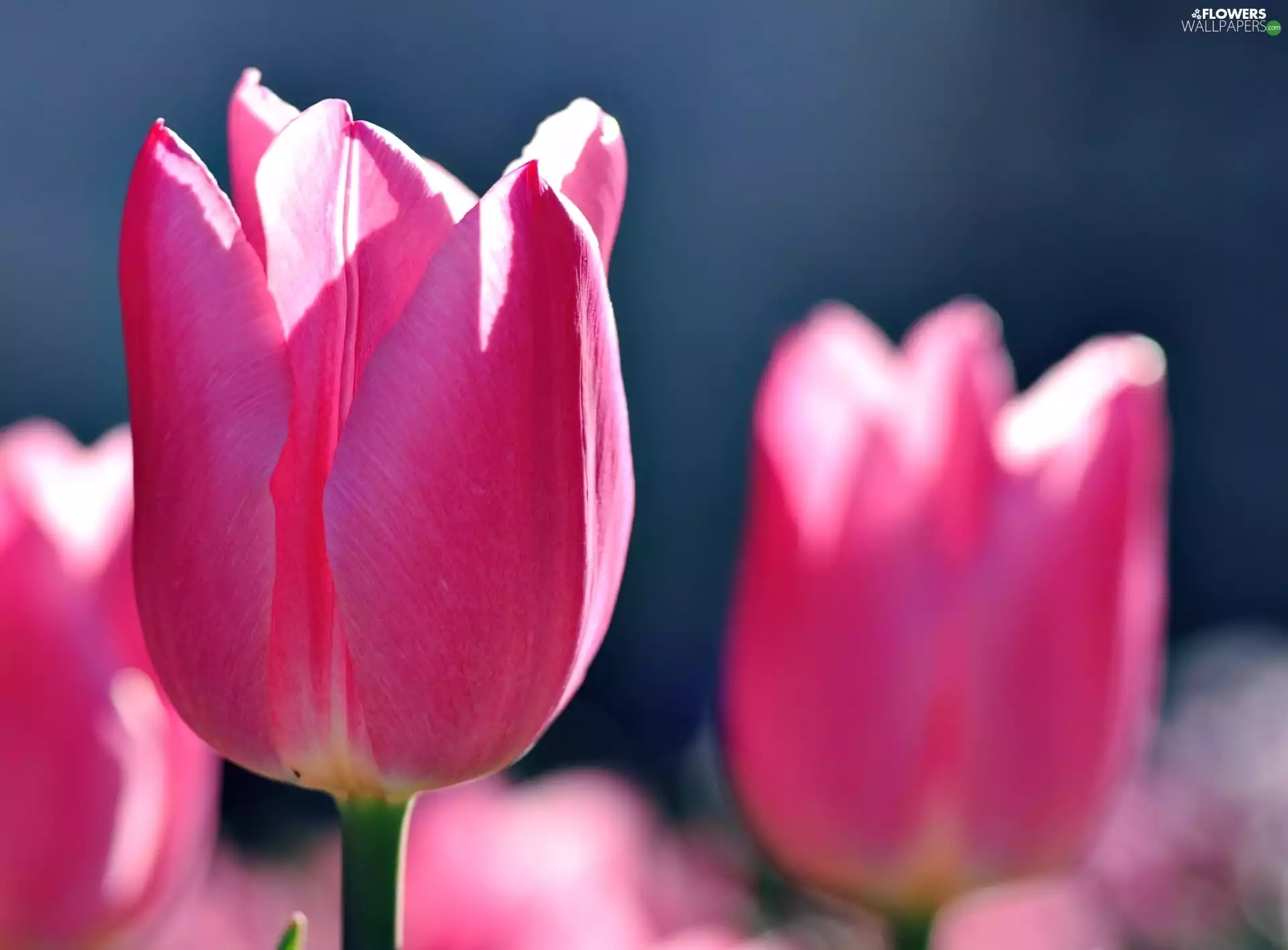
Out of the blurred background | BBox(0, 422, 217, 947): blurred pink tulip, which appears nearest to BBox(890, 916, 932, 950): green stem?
BBox(0, 422, 217, 947): blurred pink tulip

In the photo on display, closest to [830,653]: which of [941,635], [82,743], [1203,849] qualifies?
[941,635]

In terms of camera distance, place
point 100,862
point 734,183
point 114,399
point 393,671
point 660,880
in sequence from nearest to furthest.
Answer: point 393,671 → point 100,862 → point 660,880 → point 114,399 → point 734,183

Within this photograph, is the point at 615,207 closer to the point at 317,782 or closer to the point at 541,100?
the point at 317,782

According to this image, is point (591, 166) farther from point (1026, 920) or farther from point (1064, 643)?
point (1026, 920)

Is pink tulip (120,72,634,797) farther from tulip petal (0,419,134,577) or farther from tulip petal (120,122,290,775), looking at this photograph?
tulip petal (0,419,134,577)

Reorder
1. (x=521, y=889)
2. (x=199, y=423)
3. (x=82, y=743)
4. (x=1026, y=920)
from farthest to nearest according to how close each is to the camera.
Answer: (x=1026, y=920) < (x=521, y=889) < (x=82, y=743) < (x=199, y=423)

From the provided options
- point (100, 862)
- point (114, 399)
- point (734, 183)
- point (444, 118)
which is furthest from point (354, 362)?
point (734, 183)

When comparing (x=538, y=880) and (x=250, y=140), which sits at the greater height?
(x=250, y=140)

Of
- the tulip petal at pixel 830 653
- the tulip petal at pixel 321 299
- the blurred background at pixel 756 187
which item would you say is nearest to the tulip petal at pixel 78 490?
the tulip petal at pixel 321 299
